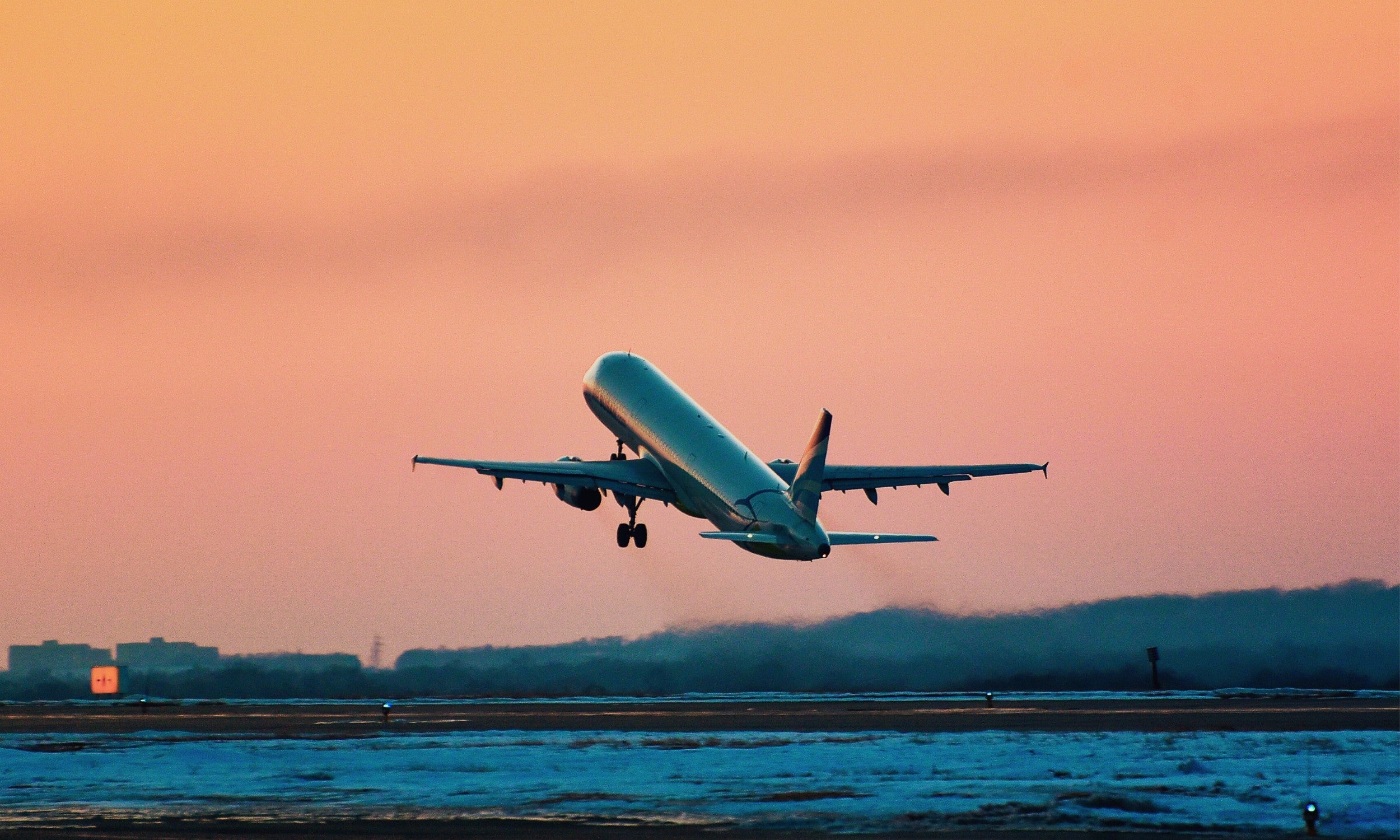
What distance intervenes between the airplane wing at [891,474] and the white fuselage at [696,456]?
A: 585 centimetres

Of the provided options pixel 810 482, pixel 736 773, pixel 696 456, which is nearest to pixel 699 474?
pixel 696 456

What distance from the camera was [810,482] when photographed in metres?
69.8

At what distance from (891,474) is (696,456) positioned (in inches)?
492

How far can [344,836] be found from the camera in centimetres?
3450

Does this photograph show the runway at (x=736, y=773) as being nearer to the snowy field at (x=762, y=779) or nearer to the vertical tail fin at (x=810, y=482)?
the snowy field at (x=762, y=779)

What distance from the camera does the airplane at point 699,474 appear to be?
69.6 meters

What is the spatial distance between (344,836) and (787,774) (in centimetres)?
1451

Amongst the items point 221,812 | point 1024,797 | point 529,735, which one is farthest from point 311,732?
point 1024,797

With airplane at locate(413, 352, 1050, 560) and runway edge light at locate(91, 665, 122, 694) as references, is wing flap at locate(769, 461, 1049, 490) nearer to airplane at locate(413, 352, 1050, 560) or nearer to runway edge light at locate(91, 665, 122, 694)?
airplane at locate(413, 352, 1050, 560)

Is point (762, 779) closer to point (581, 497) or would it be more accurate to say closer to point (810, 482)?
point (810, 482)

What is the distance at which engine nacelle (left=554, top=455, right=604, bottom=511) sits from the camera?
8762 centimetres

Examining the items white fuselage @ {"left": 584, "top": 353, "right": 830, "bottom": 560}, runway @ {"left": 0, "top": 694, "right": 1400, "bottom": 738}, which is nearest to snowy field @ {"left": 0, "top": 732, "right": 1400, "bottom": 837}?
runway @ {"left": 0, "top": 694, "right": 1400, "bottom": 738}

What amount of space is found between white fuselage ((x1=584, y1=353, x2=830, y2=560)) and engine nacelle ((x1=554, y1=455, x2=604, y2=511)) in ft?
11.2

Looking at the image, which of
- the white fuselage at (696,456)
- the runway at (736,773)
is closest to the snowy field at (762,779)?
the runway at (736,773)
